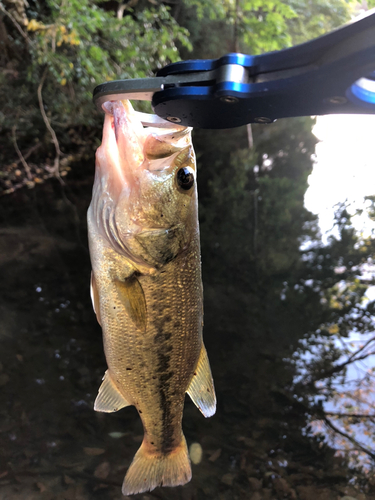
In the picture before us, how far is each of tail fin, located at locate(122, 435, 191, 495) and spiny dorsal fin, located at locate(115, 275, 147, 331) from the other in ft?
2.37

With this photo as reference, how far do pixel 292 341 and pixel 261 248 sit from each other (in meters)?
1.38

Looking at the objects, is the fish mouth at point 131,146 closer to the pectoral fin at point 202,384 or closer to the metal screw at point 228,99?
the metal screw at point 228,99

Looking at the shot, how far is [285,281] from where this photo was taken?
404 cm

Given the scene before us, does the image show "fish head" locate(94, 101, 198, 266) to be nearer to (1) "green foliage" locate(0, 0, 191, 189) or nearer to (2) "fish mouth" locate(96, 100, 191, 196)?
(2) "fish mouth" locate(96, 100, 191, 196)

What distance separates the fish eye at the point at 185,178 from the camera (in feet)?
3.27

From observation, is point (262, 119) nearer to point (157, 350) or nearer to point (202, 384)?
point (157, 350)

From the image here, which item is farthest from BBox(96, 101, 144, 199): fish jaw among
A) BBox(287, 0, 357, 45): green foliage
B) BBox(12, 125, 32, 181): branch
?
BBox(287, 0, 357, 45): green foliage

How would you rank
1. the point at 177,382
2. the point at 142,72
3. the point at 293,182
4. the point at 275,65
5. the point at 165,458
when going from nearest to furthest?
the point at 275,65, the point at 177,382, the point at 165,458, the point at 142,72, the point at 293,182

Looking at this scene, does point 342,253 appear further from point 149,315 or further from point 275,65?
point 275,65

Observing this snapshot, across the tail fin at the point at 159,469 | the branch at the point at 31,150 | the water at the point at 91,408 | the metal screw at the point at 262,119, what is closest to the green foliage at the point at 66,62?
the branch at the point at 31,150

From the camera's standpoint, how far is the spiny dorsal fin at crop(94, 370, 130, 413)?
1.22 meters

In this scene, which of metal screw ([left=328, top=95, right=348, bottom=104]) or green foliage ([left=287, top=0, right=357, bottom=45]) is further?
green foliage ([left=287, top=0, right=357, bottom=45])

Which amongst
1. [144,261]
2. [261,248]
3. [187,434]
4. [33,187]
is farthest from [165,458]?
[33,187]

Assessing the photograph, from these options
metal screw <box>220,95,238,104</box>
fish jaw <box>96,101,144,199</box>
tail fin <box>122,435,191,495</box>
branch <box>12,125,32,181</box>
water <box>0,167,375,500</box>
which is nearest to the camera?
metal screw <box>220,95,238,104</box>
